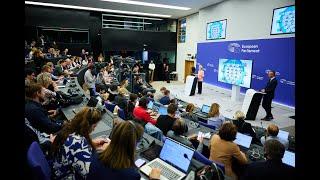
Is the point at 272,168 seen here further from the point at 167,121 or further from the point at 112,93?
the point at 112,93

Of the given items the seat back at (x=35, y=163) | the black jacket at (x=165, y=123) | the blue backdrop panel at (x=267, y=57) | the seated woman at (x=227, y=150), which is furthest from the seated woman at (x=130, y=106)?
the blue backdrop panel at (x=267, y=57)

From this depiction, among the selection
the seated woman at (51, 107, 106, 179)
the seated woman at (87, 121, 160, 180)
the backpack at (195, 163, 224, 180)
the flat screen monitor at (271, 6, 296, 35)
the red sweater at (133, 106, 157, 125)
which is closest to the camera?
the seated woman at (87, 121, 160, 180)

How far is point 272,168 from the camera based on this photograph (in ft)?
7.72

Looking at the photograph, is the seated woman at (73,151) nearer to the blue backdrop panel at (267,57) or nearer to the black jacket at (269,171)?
the black jacket at (269,171)

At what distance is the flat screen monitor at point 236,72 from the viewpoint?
9016 mm

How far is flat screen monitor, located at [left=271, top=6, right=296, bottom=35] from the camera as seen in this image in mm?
8531

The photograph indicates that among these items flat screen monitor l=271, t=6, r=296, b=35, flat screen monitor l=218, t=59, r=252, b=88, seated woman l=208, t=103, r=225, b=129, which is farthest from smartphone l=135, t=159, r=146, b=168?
flat screen monitor l=271, t=6, r=296, b=35

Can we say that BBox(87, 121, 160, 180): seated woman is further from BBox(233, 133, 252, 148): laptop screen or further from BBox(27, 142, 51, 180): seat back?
BBox(233, 133, 252, 148): laptop screen

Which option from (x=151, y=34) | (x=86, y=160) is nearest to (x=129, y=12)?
(x=151, y=34)

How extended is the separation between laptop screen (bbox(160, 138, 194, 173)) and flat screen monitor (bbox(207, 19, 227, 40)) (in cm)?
1046

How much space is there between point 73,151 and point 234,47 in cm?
1012

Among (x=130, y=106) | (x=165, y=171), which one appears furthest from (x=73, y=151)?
(x=130, y=106)

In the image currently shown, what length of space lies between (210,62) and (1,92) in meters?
12.4

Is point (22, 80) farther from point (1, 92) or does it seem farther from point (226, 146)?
point (226, 146)
